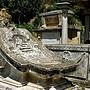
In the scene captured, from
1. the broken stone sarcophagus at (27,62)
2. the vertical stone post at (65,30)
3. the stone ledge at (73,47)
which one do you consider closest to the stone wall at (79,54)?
the stone ledge at (73,47)

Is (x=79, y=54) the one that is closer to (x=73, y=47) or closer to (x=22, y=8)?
(x=73, y=47)

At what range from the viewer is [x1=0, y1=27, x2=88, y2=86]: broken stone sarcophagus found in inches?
170

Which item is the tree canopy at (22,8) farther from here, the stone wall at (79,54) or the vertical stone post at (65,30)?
the stone wall at (79,54)

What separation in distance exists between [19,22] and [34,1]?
370 cm

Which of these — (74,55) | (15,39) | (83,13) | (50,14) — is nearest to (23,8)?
(50,14)

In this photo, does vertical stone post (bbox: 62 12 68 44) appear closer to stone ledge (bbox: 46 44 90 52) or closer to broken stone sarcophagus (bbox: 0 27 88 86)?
stone ledge (bbox: 46 44 90 52)

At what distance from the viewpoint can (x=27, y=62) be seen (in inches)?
174

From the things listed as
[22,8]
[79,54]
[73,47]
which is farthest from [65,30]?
[22,8]

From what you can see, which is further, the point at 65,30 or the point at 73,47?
the point at 65,30

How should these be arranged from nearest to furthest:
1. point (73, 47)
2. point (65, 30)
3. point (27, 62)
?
point (27, 62)
point (73, 47)
point (65, 30)

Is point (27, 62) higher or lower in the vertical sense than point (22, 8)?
lower

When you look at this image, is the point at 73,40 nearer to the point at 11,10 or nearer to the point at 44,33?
the point at 44,33

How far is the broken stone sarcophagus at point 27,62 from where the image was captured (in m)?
4.32

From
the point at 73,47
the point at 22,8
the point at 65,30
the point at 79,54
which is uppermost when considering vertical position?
the point at 22,8
